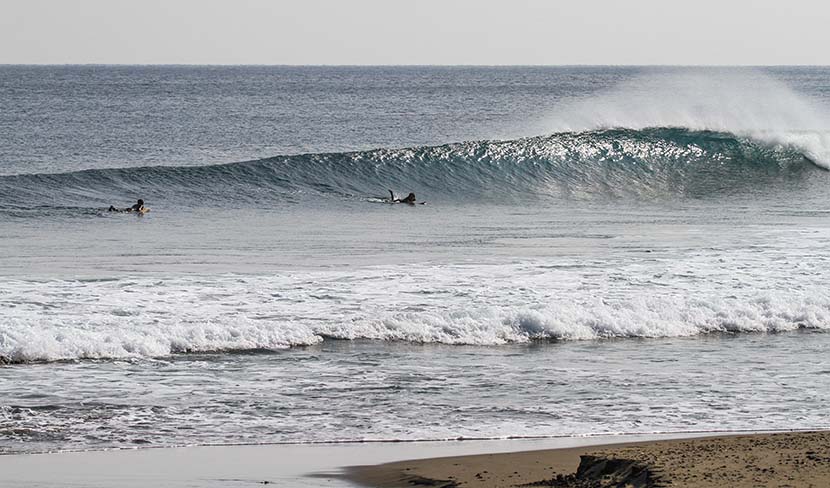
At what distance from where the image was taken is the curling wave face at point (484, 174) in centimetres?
3050

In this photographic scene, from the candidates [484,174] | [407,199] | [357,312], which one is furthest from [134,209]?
[357,312]

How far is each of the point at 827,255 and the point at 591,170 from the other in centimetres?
1579

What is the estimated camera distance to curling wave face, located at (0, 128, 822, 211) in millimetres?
30500

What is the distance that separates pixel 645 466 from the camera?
7703mm

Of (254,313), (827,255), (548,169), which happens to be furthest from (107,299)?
(548,169)

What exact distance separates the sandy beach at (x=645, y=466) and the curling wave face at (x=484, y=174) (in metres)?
19.9

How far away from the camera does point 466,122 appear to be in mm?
68250

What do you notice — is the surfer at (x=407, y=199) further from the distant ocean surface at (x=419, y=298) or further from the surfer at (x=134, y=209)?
the surfer at (x=134, y=209)

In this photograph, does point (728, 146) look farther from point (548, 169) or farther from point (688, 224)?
point (688, 224)

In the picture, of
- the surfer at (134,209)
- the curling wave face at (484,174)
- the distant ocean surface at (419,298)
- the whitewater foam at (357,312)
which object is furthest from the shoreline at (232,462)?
the curling wave face at (484,174)

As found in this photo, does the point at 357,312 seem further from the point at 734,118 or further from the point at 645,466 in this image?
the point at 734,118

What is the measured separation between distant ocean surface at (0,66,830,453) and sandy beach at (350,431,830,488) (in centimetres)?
92

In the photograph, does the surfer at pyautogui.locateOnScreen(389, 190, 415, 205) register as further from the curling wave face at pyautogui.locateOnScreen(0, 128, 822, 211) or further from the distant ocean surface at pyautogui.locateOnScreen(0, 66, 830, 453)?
the curling wave face at pyautogui.locateOnScreen(0, 128, 822, 211)

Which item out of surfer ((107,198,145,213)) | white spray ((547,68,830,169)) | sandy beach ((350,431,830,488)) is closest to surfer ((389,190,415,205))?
surfer ((107,198,145,213))
